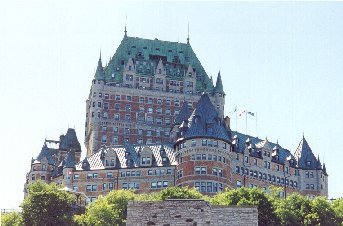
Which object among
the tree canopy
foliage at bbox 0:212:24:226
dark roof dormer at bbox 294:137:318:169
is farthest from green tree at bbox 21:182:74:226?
dark roof dormer at bbox 294:137:318:169

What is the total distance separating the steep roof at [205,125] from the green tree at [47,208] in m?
40.9

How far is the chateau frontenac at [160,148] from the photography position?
153m

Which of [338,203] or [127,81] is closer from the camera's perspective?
[338,203]

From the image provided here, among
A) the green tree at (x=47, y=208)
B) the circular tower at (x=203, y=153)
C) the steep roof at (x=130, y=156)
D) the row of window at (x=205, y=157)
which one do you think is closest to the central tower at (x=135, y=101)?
the steep roof at (x=130, y=156)

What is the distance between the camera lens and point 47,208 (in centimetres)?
11381

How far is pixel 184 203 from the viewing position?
3934 centimetres

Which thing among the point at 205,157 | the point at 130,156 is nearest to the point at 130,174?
the point at 130,156

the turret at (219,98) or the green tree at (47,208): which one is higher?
the turret at (219,98)

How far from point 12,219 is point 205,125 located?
50.5 metres

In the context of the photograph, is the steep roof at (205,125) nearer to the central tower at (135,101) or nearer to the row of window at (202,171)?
the row of window at (202,171)

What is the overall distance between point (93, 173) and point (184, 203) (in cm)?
12171

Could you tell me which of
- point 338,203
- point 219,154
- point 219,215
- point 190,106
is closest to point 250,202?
point 338,203

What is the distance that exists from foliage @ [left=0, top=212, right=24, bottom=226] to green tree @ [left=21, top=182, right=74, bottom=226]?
42.1 inches

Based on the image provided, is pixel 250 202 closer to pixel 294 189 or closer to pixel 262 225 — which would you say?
pixel 262 225
